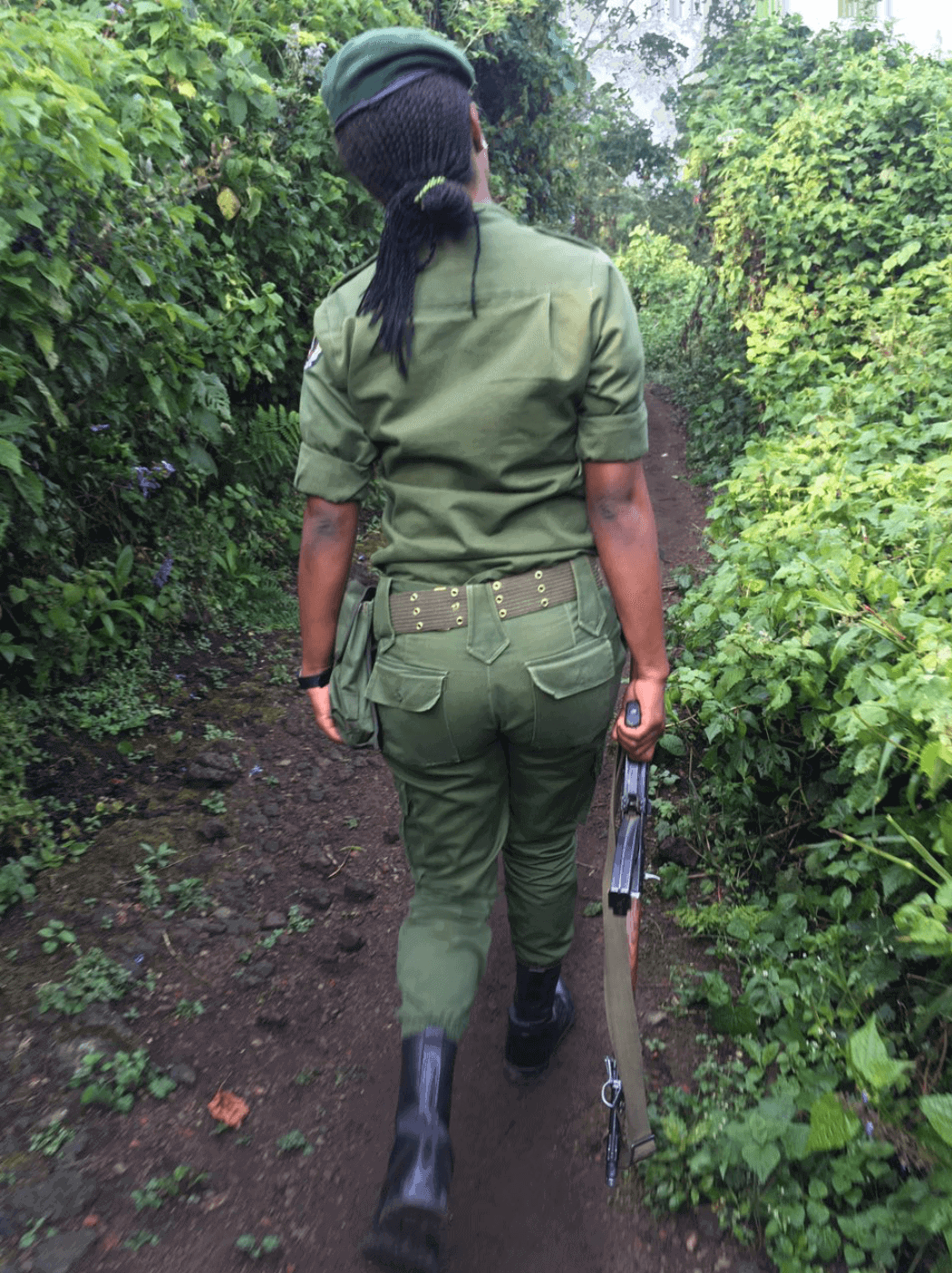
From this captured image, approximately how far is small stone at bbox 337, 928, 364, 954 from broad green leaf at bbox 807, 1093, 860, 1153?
1.50 m

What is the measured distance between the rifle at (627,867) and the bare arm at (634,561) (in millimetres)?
78

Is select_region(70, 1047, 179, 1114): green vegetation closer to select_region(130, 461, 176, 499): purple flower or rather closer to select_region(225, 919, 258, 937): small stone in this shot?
select_region(225, 919, 258, 937): small stone

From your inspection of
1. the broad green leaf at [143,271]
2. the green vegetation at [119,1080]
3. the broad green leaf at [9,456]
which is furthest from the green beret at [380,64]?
the green vegetation at [119,1080]

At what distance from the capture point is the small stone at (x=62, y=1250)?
179 centimetres

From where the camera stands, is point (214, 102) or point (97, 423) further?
point (214, 102)

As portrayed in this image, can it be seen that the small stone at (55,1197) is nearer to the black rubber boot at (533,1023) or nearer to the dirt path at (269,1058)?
the dirt path at (269,1058)

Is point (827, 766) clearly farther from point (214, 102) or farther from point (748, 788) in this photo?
point (214, 102)

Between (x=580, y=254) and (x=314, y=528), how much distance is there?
0.78 metres

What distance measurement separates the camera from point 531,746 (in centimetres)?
184

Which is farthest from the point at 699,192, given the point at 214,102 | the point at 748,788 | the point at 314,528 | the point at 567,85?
the point at 314,528

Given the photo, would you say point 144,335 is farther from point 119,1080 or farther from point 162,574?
point 119,1080

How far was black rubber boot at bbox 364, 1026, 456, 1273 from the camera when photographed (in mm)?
1571

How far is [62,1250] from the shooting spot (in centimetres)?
182

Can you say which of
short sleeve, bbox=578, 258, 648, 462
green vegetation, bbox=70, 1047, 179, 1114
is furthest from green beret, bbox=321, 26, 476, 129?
green vegetation, bbox=70, 1047, 179, 1114
